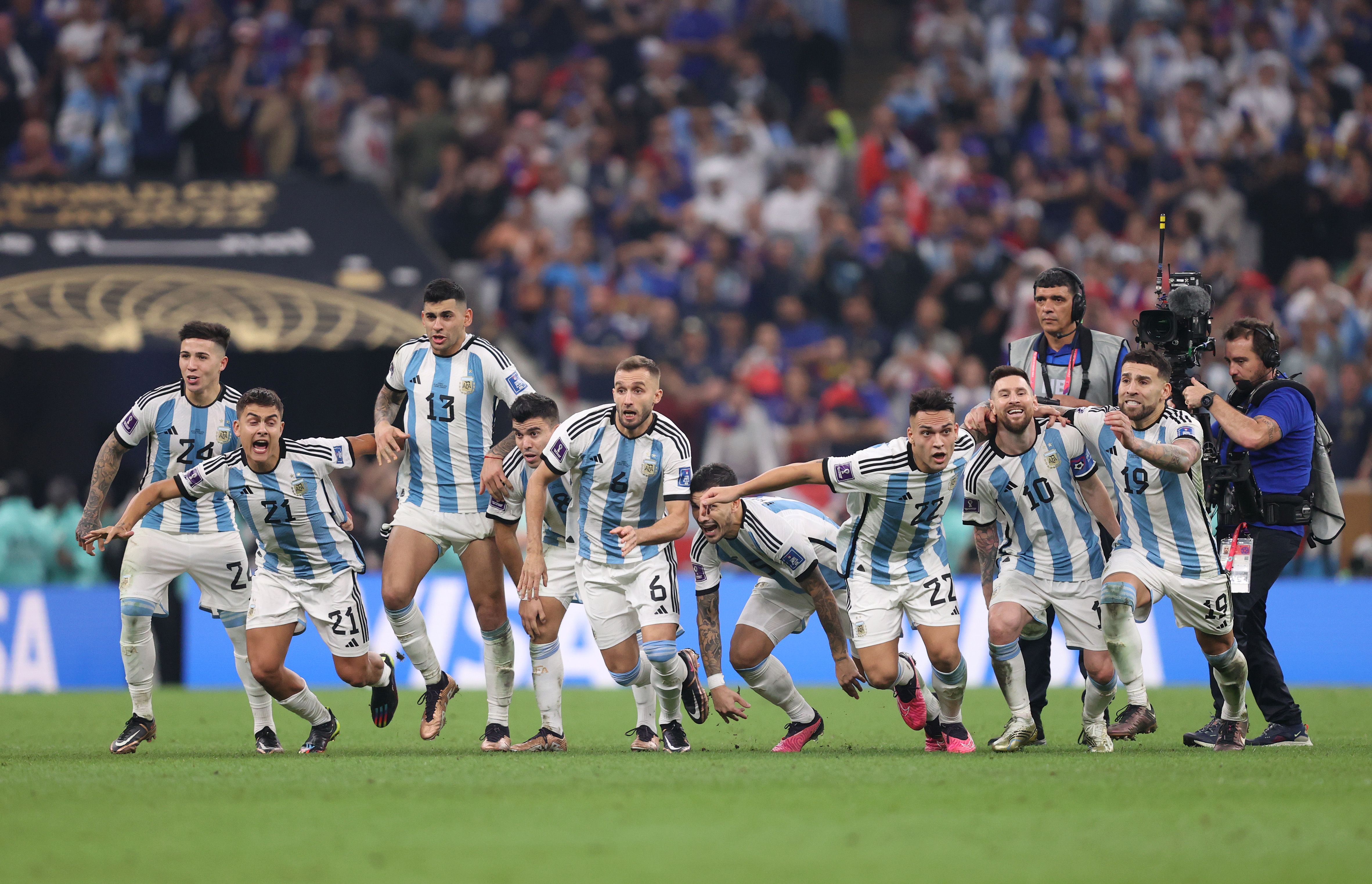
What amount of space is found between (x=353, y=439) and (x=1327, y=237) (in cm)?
1367

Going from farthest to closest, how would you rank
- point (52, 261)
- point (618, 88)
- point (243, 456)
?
1. point (618, 88)
2. point (52, 261)
3. point (243, 456)

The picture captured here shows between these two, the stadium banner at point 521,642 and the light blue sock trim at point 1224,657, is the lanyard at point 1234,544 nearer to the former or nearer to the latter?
the light blue sock trim at point 1224,657

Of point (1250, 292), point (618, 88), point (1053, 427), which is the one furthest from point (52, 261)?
point (1250, 292)

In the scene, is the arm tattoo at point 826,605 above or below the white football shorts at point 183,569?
below

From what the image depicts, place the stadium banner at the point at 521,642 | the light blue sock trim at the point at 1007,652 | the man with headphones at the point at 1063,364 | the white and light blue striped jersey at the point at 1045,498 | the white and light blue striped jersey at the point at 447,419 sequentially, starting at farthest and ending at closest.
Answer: the stadium banner at the point at 521,642, the white and light blue striped jersey at the point at 447,419, the man with headphones at the point at 1063,364, the white and light blue striped jersey at the point at 1045,498, the light blue sock trim at the point at 1007,652

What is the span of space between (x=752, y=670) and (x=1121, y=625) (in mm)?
2099

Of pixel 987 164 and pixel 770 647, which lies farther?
pixel 987 164

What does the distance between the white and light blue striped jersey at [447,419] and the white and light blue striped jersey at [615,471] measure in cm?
75

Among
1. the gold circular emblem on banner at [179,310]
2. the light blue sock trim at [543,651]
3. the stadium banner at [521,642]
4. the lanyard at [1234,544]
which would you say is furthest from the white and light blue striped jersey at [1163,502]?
the gold circular emblem on banner at [179,310]

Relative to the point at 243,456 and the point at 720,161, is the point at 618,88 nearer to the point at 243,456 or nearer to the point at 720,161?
the point at 720,161

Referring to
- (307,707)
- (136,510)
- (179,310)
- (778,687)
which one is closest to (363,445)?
(136,510)

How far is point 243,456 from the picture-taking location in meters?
9.40

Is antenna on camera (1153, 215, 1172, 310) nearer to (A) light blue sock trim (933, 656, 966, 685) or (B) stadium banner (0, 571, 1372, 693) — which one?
(A) light blue sock trim (933, 656, 966, 685)

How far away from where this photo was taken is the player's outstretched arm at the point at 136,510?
9102 mm
